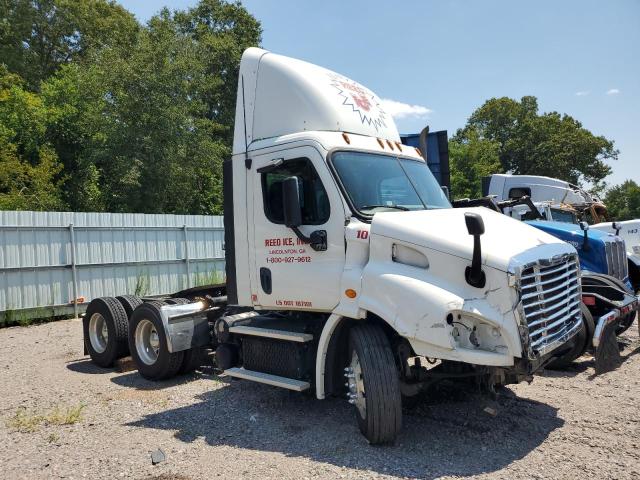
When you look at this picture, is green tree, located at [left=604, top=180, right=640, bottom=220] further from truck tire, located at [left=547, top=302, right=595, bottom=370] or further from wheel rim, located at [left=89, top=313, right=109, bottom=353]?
wheel rim, located at [left=89, top=313, right=109, bottom=353]

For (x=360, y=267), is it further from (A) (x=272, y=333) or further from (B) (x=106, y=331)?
(B) (x=106, y=331)

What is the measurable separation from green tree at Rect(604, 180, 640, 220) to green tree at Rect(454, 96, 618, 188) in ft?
7.66

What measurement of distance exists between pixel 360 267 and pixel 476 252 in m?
1.08

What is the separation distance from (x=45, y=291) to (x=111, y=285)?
1693mm

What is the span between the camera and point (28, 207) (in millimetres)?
18938

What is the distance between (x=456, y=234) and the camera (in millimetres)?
4371

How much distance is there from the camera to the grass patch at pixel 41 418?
17.8 feet

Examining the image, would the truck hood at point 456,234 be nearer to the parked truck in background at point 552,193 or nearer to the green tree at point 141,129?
the parked truck in background at point 552,193

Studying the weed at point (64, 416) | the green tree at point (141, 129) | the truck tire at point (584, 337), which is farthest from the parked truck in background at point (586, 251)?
the green tree at point (141, 129)

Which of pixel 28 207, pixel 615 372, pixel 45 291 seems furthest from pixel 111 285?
pixel 615 372

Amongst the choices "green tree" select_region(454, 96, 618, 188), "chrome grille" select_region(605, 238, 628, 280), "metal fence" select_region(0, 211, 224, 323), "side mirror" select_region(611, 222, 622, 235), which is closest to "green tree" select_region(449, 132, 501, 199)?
"green tree" select_region(454, 96, 618, 188)

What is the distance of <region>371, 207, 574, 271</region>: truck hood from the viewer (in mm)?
4145

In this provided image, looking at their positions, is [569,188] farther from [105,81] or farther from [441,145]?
[105,81]

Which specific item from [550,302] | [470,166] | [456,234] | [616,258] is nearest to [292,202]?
[456,234]
